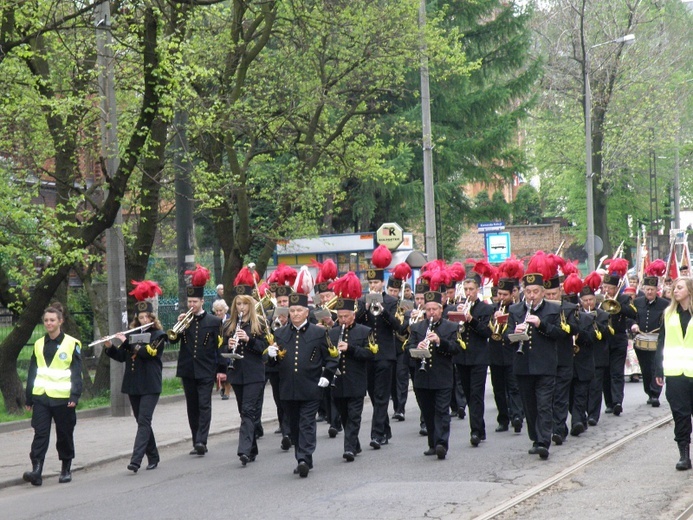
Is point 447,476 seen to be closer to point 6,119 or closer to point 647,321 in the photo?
point 647,321

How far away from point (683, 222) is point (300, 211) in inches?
2109

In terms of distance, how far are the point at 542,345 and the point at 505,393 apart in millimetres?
2510

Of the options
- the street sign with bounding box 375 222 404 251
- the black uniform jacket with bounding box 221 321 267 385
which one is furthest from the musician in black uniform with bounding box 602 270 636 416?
the street sign with bounding box 375 222 404 251

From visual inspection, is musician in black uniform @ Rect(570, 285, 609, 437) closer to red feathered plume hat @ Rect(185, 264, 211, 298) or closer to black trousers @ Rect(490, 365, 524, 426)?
black trousers @ Rect(490, 365, 524, 426)

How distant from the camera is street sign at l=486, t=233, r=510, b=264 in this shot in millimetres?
29031

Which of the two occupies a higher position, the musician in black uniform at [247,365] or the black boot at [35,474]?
the musician in black uniform at [247,365]

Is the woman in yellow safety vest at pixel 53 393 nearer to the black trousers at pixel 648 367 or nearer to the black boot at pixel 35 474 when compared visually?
the black boot at pixel 35 474

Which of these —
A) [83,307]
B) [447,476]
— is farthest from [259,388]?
[83,307]

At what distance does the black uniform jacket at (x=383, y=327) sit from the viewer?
14.5 m

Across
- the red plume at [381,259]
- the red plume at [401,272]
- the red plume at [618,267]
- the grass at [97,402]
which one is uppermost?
the red plume at [381,259]

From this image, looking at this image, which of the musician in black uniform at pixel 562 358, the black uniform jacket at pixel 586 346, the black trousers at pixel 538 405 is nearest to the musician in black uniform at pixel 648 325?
the black uniform jacket at pixel 586 346

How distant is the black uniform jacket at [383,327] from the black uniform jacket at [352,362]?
1.18 metres

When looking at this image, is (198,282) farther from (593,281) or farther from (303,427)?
(593,281)

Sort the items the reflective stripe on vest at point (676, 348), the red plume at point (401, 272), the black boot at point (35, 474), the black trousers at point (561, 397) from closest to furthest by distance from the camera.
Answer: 1. the reflective stripe on vest at point (676, 348)
2. the black boot at point (35, 474)
3. the black trousers at point (561, 397)
4. the red plume at point (401, 272)
